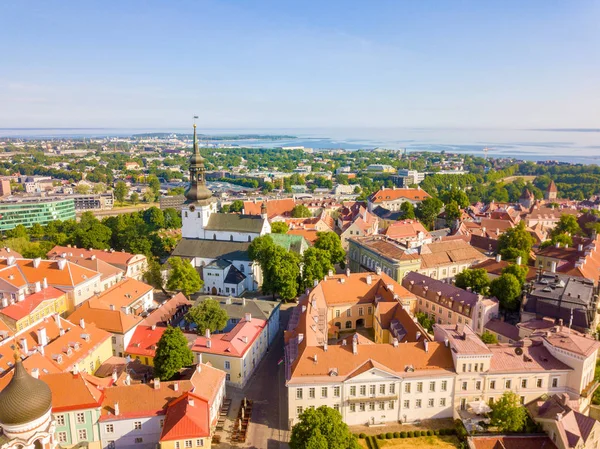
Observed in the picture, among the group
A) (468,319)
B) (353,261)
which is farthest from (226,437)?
(353,261)

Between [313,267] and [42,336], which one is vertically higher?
[313,267]

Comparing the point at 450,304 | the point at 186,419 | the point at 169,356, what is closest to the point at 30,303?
the point at 169,356

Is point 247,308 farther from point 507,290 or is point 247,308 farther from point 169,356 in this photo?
point 507,290

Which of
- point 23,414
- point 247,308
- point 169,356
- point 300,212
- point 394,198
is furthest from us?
point 394,198

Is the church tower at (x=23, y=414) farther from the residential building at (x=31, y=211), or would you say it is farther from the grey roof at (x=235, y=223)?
the residential building at (x=31, y=211)

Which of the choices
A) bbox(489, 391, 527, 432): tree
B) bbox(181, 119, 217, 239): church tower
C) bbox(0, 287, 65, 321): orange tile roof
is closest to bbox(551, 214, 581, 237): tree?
bbox(489, 391, 527, 432): tree

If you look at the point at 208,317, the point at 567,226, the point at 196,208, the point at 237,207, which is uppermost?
the point at 196,208

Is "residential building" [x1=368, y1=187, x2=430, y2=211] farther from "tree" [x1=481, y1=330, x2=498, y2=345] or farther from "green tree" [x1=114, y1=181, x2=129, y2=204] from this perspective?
"green tree" [x1=114, y1=181, x2=129, y2=204]
